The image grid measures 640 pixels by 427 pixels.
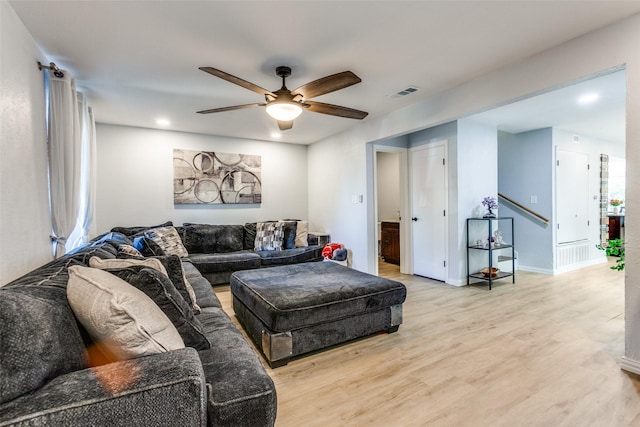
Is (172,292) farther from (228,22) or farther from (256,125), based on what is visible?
(256,125)

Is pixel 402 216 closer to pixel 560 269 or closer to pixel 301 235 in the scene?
pixel 301 235

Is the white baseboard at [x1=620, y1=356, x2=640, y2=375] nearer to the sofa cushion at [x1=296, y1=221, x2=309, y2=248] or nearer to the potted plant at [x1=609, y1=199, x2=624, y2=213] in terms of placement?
the sofa cushion at [x1=296, y1=221, x2=309, y2=248]

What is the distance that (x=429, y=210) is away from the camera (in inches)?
184

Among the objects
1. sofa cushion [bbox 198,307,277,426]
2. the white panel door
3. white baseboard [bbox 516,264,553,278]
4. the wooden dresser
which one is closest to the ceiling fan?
sofa cushion [bbox 198,307,277,426]

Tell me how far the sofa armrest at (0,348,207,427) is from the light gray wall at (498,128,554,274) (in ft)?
18.4

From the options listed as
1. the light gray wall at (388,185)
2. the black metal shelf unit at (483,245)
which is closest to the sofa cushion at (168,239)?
the black metal shelf unit at (483,245)

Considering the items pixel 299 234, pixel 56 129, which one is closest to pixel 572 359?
pixel 299 234

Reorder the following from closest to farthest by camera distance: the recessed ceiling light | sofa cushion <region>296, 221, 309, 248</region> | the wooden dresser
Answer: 1. the recessed ceiling light
2. sofa cushion <region>296, 221, 309, 248</region>
3. the wooden dresser

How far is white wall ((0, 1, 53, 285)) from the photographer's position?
1730 millimetres

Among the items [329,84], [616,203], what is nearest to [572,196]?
[616,203]

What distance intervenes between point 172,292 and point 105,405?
0.75 meters

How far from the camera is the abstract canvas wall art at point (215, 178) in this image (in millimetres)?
4922

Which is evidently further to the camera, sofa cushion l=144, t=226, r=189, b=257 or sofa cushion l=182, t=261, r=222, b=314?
sofa cushion l=144, t=226, r=189, b=257

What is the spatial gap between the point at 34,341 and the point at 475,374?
92.5 inches
